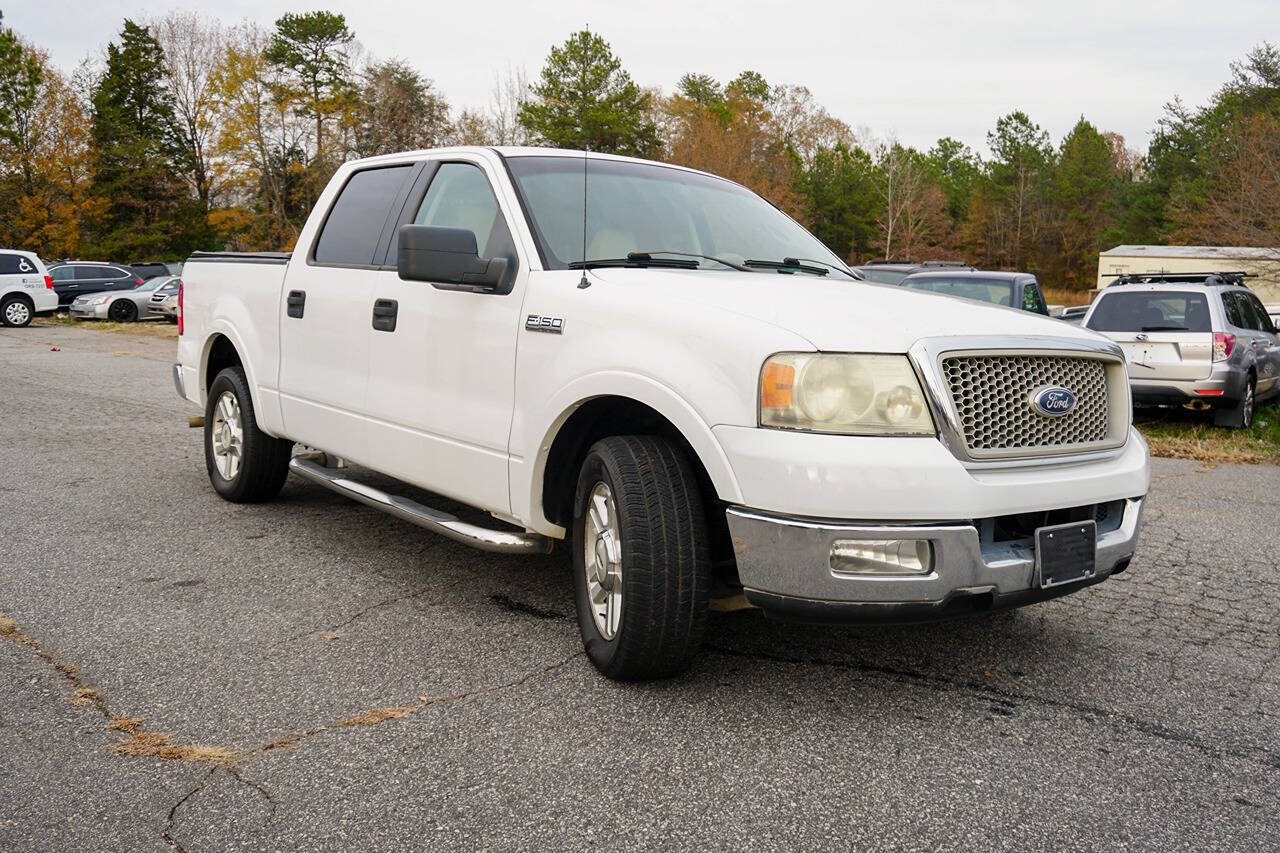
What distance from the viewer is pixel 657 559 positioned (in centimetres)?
340

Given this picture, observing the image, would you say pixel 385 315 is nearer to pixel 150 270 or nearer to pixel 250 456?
pixel 250 456

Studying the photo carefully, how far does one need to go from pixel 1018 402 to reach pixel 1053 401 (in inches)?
5.5

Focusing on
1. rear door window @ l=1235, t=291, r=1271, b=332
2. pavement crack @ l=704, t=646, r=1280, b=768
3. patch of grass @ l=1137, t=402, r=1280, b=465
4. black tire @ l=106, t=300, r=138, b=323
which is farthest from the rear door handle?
black tire @ l=106, t=300, r=138, b=323

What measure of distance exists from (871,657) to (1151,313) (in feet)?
28.5

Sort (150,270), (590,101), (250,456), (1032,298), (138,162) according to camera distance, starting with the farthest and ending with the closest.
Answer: (590,101), (138,162), (150,270), (1032,298), (250,456)

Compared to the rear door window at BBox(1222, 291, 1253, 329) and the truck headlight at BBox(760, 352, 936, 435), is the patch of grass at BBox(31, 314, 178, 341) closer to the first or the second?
the rear door window at BBox(1222, 291, 1253, 329)

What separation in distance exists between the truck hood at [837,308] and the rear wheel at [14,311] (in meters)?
28.1

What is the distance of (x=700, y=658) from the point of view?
156 inches

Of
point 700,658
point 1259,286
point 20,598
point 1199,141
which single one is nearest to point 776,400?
point 700,658

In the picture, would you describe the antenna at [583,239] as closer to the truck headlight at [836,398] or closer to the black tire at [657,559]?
the black tire at [657,559]

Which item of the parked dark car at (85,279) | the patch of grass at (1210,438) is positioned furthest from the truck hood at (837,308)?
the parked dark car at (85,279)

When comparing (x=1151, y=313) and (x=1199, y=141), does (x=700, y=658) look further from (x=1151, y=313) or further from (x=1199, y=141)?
(x=1199, y=141)

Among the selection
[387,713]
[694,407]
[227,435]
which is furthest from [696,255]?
[227,435]

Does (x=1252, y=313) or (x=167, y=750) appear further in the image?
(x=1252, y=313)
